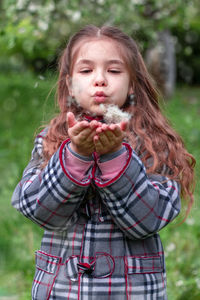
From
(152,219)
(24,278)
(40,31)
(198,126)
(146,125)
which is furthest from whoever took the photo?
(198,126)

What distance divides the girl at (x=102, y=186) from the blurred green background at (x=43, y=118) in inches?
10.1

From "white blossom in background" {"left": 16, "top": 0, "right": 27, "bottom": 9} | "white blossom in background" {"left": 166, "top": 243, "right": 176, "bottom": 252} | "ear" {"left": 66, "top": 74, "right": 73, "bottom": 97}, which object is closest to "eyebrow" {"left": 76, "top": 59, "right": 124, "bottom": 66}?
"ear" {"left": 66, "top": 74, "right": 73, "bottom": 97}

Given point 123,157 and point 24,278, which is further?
point 24,278

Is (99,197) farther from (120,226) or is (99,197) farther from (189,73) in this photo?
(189,73)

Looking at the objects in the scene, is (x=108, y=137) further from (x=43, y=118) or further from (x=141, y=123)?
(x=43, y=118)

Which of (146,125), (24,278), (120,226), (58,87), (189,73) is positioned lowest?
(24,278)

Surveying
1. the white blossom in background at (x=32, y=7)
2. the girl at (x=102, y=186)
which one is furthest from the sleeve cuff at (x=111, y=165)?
the white blossom in background at (x=32, y=7)

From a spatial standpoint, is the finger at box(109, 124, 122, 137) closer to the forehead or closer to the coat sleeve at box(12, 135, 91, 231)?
the coat sleeve at box(12, 135, 91, 231)

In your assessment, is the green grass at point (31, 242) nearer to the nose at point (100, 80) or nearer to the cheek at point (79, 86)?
the cheek at point (79, 86)

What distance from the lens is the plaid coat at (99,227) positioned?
1.52 m

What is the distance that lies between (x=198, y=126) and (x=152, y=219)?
4.54m

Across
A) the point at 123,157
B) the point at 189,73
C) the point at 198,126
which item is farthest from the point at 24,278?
the point at 189,73

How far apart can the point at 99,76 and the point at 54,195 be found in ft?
1.48

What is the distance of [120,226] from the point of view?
62.2 inches
